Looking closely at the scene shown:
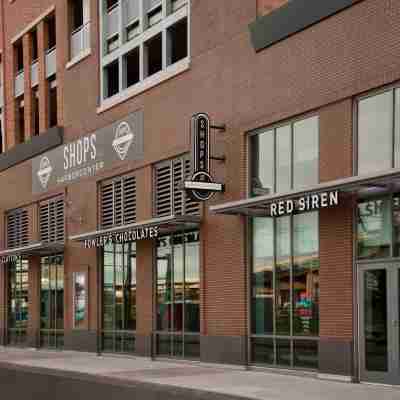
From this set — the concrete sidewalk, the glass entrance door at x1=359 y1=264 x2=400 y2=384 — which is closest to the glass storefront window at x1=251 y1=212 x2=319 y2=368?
the concrete sidewalk

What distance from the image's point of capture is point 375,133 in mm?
16266

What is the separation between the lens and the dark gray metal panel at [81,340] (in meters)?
A: 27.2

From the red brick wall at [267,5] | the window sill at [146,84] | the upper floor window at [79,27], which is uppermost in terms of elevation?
the upper floor window at [79,27]

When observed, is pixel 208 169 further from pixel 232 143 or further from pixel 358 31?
pixel 358 31

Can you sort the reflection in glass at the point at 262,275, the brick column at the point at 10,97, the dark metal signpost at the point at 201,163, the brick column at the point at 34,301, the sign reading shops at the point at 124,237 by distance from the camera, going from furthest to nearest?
the brick column at the point at 10,97, the brick column at the point at 34,301, the sign reading shops at the point at 124,237, the dark metal signpost at the point at 201,163, the reflection in glass at the point at 262,275

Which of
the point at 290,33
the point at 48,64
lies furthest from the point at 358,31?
the point at 48,64

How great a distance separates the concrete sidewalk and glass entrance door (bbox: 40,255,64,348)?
12.8 ft

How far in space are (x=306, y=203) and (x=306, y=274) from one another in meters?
2.24

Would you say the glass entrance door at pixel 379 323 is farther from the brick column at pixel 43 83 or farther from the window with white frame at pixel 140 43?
the brick column at pixel 43 83

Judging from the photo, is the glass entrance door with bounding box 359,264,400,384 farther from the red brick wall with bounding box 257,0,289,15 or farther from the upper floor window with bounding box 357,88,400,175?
the red brick wall with bounding box 257,0,289,15

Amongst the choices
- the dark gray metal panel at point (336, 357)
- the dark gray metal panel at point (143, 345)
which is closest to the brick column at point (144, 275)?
the dark gray metal panel at point (143, 345)

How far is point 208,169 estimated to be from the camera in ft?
67.4

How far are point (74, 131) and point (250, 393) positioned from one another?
16324 mm

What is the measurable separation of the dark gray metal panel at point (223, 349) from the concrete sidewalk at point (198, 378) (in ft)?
0.77
